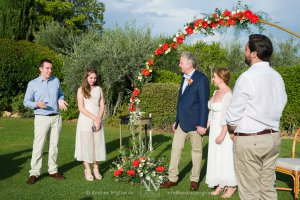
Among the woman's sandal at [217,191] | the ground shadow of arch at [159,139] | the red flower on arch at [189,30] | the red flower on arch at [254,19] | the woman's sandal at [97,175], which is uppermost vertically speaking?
the red flower on arch at [254,19]

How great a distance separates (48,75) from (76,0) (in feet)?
108

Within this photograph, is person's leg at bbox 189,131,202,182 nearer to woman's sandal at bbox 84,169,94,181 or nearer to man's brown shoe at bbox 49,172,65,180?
woman's sandal at bbox 84,169,94,181

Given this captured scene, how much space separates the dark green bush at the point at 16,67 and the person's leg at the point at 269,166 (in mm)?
15492

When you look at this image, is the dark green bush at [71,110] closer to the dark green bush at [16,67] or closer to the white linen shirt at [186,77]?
the dark green bush at [16,67]

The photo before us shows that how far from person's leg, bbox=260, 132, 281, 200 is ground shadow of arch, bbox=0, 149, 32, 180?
16.6ft

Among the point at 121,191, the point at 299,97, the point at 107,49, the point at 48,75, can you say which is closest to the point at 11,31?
the point at 107,49

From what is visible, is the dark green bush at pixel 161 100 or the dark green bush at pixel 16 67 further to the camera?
the dark green bush at pixel 16 67

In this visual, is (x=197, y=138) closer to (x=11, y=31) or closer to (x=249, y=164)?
(x=249, y=164)

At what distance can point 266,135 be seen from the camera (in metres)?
3.91

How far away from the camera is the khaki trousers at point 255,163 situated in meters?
3.90

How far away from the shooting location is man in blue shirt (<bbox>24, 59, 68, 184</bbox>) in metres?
7.02

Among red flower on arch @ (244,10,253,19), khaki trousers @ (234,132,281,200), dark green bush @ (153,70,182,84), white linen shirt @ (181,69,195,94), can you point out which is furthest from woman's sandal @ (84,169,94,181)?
dark green bush @ (153,70,182,84)

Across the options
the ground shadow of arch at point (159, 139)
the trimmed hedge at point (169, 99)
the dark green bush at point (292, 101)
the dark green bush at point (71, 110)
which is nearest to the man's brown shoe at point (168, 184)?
the ground shadow of arch at point (159, 139)

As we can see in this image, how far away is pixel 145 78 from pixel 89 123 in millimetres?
1927
